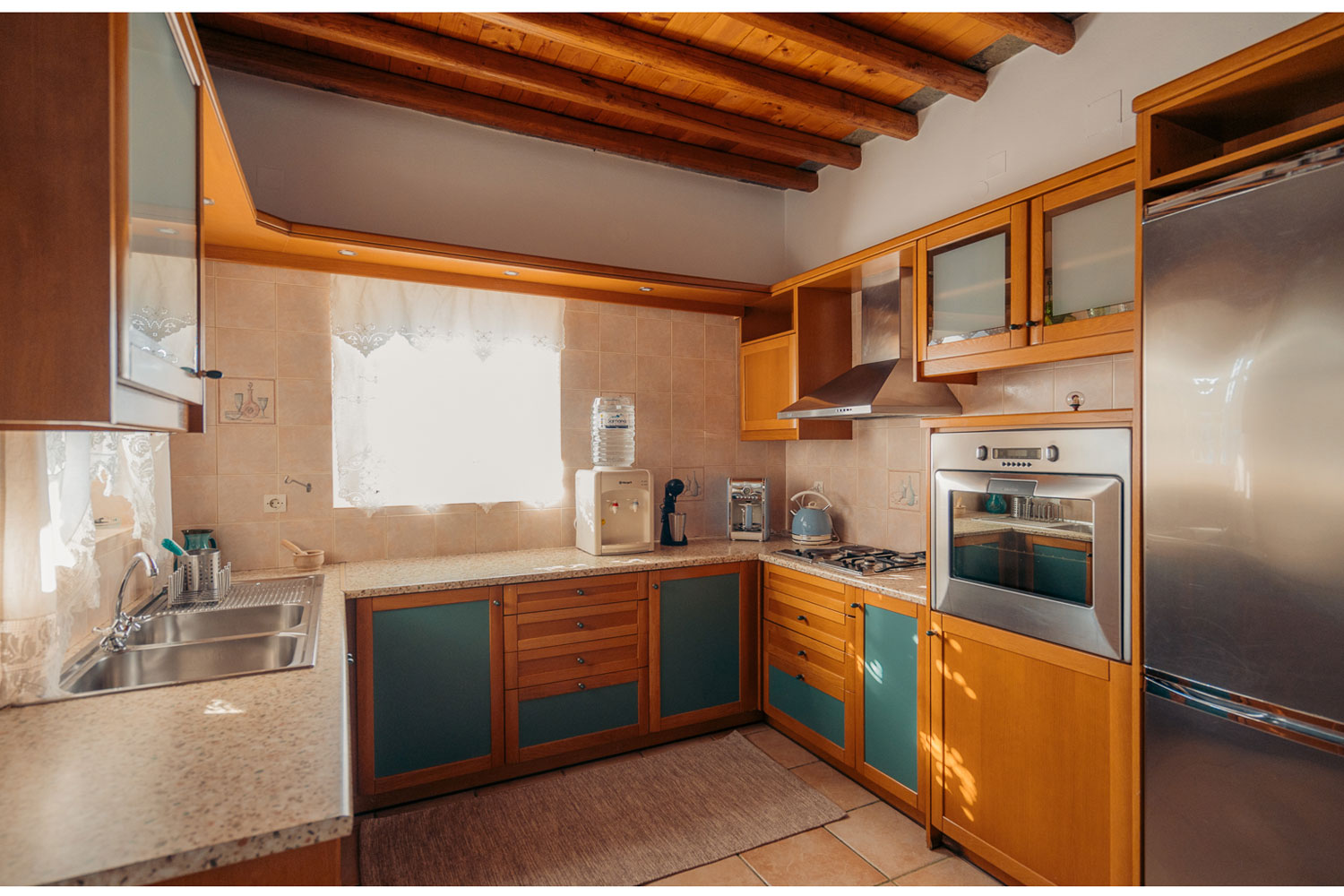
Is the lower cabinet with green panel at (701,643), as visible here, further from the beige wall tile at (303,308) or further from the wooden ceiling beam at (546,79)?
the wooden ceiling beam at (546,79)

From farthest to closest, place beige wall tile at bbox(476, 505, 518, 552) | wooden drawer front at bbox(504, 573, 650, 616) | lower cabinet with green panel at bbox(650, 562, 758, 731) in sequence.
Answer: beige wall tile at bbox(476, 505, 518, 552) < lower cabinet with green panel at bbox(650, 562, 758, 731) < wooden drawer front at bbox(504, 573, 650, 616)

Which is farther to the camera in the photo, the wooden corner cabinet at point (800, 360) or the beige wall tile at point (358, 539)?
the wooden corner cabinet at point (800, 360)

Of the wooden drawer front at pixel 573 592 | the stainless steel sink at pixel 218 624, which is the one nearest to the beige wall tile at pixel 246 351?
the stainless steel sink at pixel 218 624

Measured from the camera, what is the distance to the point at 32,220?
79cm

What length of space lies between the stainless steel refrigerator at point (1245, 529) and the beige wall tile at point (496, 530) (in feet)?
8.13

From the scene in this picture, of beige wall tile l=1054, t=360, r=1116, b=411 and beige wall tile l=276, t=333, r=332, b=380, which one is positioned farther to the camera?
beige wall tile l=276, t=333, r=332, b=380

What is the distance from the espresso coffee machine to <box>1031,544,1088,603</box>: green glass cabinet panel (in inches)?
63.5

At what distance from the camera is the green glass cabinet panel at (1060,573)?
174cm

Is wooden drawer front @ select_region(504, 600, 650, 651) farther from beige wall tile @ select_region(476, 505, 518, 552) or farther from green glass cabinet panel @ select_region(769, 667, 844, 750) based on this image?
green glass cabinet panel @ select_region(769, 667, 844, 750)

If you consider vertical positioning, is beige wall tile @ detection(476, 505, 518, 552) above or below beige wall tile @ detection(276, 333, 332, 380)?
below

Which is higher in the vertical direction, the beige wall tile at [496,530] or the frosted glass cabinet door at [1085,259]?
the frosted glass cabinet door at [1085,259]

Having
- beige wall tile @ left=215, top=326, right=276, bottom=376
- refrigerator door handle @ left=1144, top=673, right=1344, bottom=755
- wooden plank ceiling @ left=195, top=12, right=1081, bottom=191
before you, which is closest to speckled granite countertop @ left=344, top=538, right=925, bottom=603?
refrigerator door handle @ left=1144, top=673, right=1344, bottom=755

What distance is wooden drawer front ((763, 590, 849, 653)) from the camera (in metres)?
2.61

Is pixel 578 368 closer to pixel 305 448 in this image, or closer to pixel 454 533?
pixel 454 533
